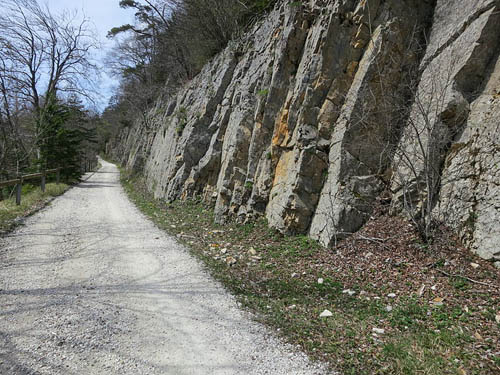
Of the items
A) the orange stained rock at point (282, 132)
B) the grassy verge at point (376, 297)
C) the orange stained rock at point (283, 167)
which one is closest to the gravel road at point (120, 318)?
the grassy verge at point (376, 297)

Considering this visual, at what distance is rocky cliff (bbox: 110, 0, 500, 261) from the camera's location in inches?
215

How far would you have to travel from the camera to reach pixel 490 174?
4.94 metres

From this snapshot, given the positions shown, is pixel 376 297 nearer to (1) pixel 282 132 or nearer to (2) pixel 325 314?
(2) pixel 325 314

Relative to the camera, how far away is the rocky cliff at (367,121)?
545 cm

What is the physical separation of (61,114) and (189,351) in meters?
20.2

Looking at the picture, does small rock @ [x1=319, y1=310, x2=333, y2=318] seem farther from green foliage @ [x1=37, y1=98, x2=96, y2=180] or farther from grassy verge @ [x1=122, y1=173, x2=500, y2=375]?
green foliage @ [x1=37, y1=98, x2=96, y2=180]

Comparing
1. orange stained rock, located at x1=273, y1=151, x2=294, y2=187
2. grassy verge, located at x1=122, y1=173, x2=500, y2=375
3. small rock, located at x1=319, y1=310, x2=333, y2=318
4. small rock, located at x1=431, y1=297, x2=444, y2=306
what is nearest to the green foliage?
orange stained rock, located at x1=273, y1=151, x2=294, y2=187

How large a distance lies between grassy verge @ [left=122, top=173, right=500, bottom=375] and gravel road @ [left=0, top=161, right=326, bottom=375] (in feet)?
1.59

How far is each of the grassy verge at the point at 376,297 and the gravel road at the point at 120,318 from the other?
0.48 m

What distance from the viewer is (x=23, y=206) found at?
1021 centimetres

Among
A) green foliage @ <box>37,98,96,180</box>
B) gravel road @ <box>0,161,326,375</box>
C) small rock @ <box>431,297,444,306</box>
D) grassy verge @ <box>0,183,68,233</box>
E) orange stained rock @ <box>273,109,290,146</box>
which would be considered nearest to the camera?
gravel road @ <box>0,161,326,375</box>

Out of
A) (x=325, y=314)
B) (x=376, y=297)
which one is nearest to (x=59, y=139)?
(x=325, y=314)

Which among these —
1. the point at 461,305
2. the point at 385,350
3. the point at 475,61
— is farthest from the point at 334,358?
the point at 475,61

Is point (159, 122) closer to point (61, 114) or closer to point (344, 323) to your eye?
point (61, 114)
